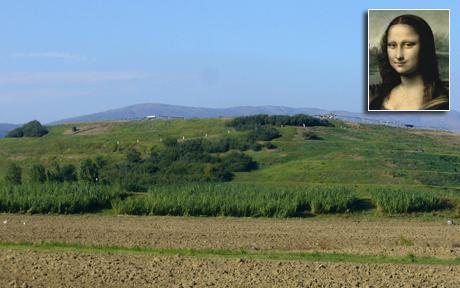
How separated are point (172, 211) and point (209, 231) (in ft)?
26.2

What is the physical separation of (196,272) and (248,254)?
466 centimetres

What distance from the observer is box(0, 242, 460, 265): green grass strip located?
21.0 meters

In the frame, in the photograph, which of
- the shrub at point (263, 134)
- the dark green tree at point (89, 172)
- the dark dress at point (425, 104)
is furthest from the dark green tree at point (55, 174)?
the dark dress at point (425, 104)

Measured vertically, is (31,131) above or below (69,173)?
above

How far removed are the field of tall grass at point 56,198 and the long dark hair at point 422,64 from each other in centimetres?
2931

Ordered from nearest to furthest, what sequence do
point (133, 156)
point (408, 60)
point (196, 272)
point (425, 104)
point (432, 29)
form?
point (408, 60) < point (425, 104) < point (432, 29) < point (196, 272) < point (133, 156)

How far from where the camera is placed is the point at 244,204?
37.9 m

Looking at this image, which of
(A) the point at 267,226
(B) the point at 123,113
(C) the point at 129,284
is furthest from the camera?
(B) the point at 123,113

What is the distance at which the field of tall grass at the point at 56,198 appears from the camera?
38156 millimetres

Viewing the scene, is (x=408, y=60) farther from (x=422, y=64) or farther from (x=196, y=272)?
(x=196, y=272)

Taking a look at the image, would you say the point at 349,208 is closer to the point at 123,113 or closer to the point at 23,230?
the point at 23,230

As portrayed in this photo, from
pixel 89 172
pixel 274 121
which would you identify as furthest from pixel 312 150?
pixel 89 172

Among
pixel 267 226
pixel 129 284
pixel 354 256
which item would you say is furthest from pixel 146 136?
pixel 129 284

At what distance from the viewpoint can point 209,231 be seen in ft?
99.7
